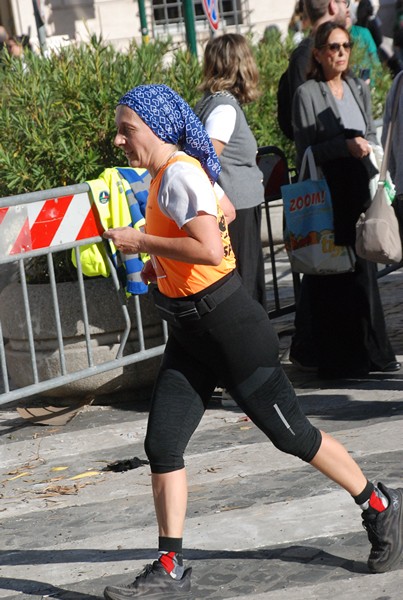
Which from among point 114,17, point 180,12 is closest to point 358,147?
point 114,17

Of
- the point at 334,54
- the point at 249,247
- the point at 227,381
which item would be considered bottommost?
the point at 249,247

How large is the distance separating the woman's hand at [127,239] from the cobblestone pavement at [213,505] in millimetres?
1265

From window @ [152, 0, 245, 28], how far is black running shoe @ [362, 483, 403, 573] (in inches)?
1113

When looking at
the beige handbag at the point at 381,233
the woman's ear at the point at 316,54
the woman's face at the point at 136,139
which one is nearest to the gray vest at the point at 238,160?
the woman's ear at the point at 316,54

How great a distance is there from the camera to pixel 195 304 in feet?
13.5

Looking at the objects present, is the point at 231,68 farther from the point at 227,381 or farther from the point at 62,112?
the point at 227,381

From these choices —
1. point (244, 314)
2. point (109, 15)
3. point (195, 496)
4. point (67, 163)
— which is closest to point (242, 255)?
point (67, 163)

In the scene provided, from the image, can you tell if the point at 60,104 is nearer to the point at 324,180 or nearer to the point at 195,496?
the point at 324,180

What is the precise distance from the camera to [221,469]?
18.8 ft

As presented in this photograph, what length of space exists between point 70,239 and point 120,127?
2410 millimetres

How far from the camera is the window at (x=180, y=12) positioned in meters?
31.6

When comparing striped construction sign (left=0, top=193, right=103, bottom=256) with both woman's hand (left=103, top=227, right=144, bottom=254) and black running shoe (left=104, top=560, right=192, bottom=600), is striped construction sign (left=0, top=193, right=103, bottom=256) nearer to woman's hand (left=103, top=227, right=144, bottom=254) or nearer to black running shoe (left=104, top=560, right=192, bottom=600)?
woman's hand (left=103, top=227, right=144, bottom=254)

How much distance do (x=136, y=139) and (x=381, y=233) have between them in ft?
7.42

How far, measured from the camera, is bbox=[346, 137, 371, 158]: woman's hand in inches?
269
